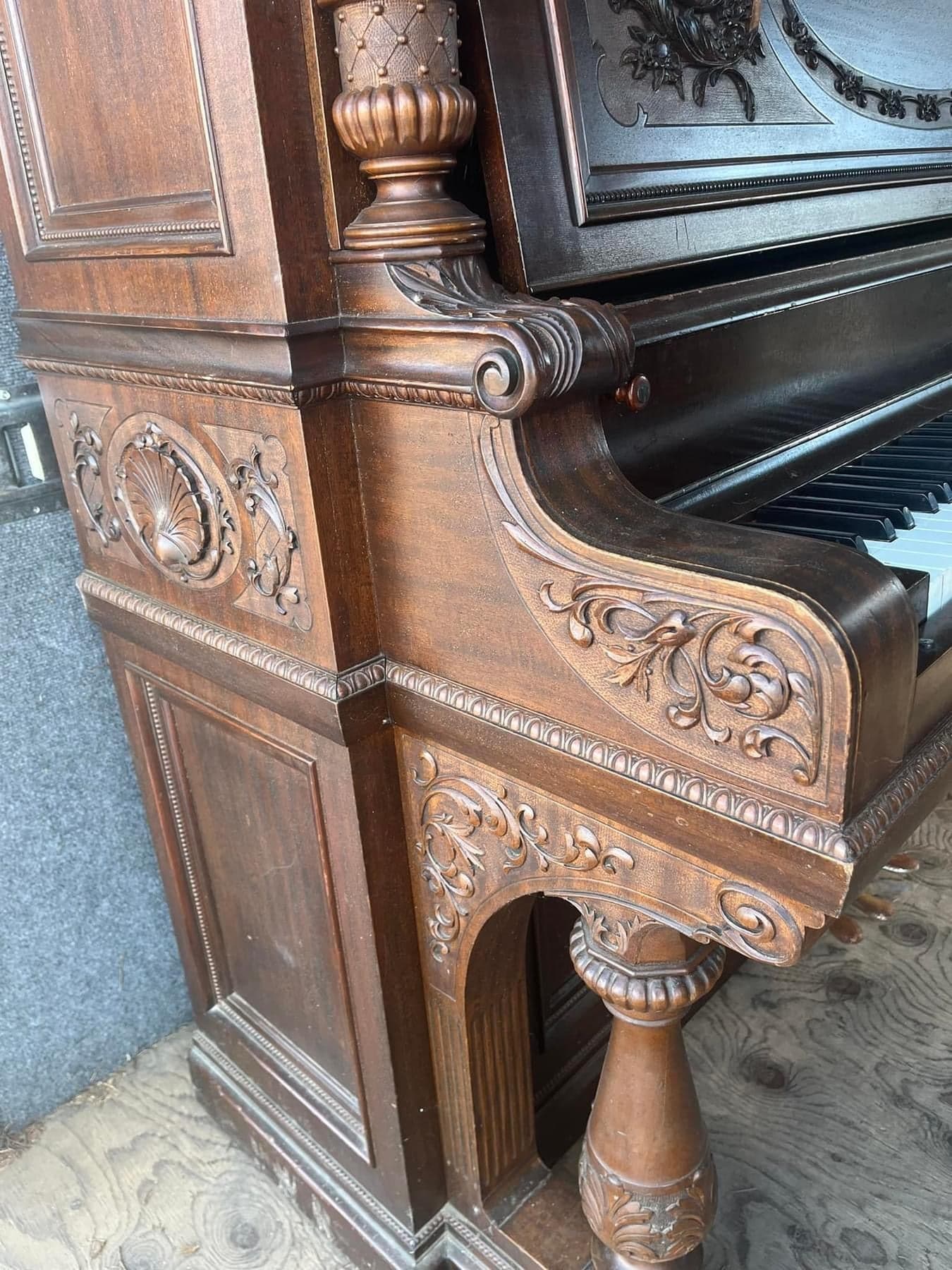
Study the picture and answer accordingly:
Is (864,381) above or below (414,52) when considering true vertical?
below

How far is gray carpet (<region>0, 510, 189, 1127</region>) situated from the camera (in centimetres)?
146

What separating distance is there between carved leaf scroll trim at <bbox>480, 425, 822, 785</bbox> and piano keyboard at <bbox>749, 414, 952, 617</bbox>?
0.60 feet

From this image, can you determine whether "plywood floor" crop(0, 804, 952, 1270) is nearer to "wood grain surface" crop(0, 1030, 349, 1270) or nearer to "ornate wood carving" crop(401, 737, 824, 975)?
"wood grain surface" crop(0, 1030, 349, 1270)

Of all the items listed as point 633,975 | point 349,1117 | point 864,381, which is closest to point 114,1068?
point 349,1117

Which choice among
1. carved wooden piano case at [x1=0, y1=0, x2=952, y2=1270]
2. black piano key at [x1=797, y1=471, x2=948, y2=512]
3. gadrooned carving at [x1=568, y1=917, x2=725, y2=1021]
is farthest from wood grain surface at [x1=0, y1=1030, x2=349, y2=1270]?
black piano key at [x1=797, y1=471, x2=948, y2=512]

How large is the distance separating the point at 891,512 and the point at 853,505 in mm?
39

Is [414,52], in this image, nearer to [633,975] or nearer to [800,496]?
[800,496]

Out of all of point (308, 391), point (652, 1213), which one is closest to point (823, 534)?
point (308, 391)

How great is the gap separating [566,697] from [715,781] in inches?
5.8

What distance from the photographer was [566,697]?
0.84m

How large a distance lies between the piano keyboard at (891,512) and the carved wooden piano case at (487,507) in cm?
5

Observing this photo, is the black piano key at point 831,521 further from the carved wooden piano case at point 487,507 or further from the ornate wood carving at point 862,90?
the ornate wood carving at point 862,90

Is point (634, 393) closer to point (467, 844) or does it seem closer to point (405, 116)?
point (405, 116)

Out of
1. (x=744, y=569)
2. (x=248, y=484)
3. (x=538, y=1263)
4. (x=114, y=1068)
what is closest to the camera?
(x=744, y=569)
